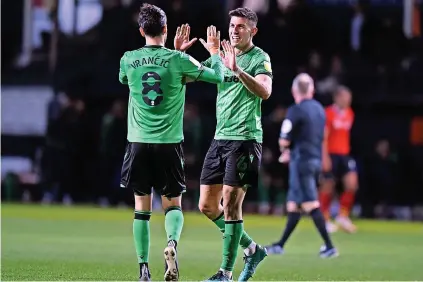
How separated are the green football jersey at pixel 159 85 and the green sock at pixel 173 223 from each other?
0.63 metres

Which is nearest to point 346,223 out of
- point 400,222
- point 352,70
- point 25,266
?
point 400,222

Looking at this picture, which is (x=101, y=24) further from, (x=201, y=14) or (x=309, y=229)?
(x=309, y=229)

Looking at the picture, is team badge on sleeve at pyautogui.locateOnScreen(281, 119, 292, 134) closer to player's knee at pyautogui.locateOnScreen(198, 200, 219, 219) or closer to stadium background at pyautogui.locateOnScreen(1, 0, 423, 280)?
player's knee at pyautogui.locateOnScreen(198, 200, 219, 219)

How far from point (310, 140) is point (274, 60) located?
33.7 ft

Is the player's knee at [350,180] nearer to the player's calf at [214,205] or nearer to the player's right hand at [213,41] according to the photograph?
the player's calf at [214,205]

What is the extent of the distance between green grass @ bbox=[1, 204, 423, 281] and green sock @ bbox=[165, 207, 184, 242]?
1095mm

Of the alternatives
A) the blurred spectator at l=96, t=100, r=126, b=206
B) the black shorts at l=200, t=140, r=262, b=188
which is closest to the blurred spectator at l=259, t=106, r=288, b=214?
the blurred spectator at l=96, t=100, r=126, b=206

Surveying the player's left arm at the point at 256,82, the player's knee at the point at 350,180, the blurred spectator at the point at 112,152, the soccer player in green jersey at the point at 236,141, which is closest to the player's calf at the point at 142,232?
the soccer player in green jersey at the point at 236,141

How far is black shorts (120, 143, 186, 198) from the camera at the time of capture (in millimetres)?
9969

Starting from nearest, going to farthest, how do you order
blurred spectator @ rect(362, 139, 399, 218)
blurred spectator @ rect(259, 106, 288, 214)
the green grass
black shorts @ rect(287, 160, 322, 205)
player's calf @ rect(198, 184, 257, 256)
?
player's calf @ rect(198, 184, 257, 256) → the green grass → black shorts @ rect(287, 160, 322, 205) → blurred spectator @ rect(362, 139, 399, 218) → blurred spectator @ rect(259, 106, 288, 214)

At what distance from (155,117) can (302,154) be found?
5091 millimetres

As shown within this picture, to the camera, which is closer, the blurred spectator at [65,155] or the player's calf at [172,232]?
the player's calf at [172,232]

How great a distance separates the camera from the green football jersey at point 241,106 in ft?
34.1

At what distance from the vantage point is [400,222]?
22.8 meters
